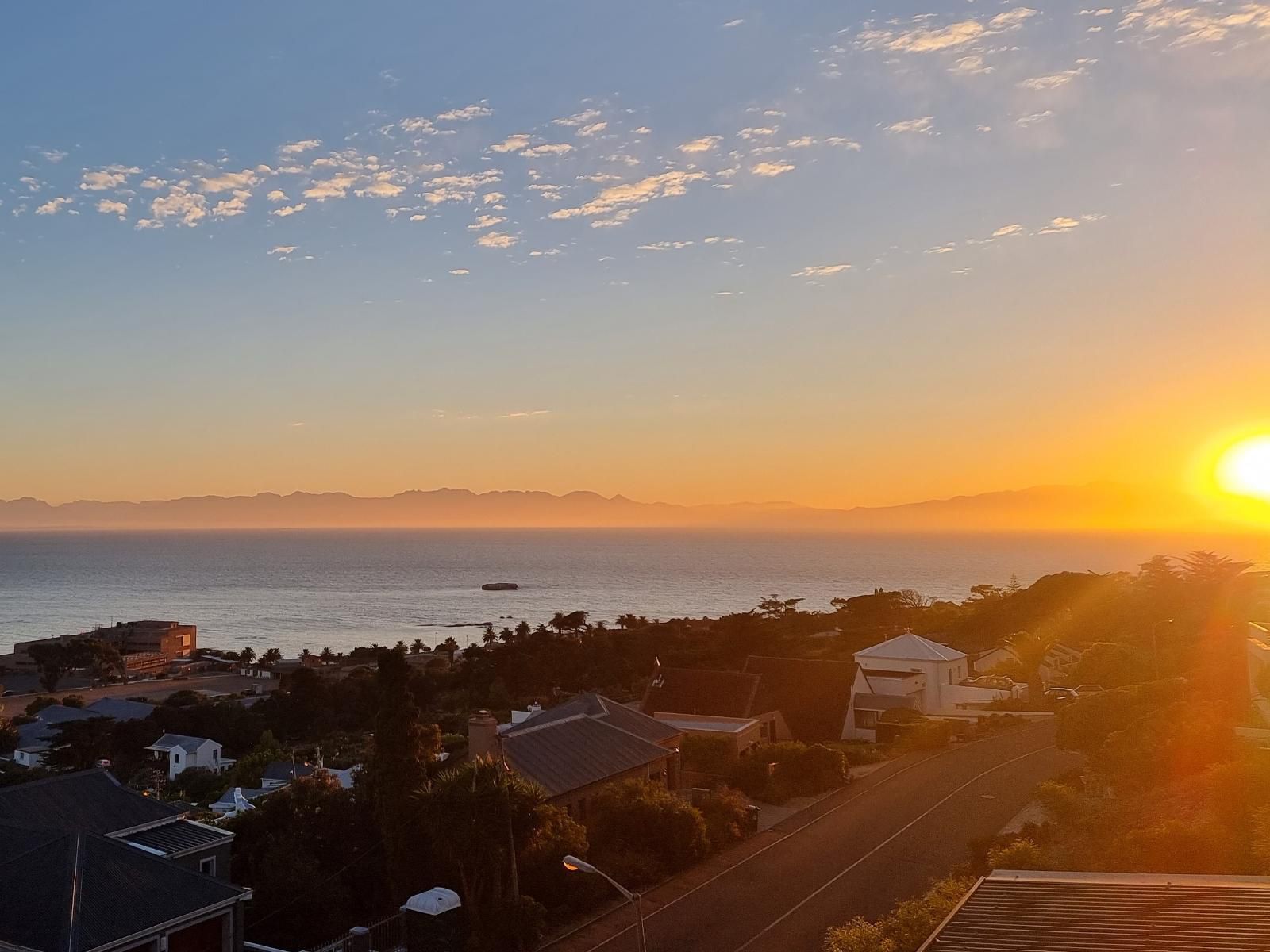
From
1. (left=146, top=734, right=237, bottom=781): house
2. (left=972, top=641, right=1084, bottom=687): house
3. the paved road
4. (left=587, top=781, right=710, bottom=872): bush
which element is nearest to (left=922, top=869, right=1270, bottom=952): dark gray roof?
the paved road

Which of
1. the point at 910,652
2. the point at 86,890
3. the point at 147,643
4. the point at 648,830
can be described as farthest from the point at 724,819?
the point at 147,643

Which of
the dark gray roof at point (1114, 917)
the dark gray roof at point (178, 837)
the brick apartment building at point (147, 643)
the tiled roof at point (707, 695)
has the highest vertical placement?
the dark gray roof at point (1114, 917)

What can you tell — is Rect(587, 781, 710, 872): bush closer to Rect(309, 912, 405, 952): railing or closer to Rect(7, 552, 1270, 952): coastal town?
Rect(7, 552, 1270, 952): coastal town

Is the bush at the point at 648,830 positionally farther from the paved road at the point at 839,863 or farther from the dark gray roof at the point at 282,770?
the dark gray roof at the point at 282,770

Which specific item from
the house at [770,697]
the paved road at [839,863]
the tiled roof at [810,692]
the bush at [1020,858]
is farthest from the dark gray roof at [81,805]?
the tiled roof at [810,692]

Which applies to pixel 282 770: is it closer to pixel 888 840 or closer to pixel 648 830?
pixel 648 830

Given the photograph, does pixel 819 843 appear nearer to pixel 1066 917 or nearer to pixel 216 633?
pixel 1066 917

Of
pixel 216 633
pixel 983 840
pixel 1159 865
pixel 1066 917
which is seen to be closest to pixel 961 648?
pixel 983 840
